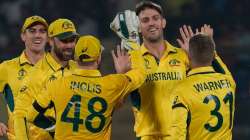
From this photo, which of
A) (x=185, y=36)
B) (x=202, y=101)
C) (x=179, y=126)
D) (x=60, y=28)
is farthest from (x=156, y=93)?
(x=179, y=126)

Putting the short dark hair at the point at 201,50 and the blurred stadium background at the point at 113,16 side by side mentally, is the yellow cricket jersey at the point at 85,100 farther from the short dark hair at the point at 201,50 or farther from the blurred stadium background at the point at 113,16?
the blurred stadium background at the point at 113,16

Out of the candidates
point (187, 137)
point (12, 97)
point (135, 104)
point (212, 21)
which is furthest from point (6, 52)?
point (187, 137)

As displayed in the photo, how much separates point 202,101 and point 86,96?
103 centimetres

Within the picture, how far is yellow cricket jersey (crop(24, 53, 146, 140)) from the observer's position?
714cm

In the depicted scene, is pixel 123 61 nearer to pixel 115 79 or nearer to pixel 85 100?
pixel 115 79

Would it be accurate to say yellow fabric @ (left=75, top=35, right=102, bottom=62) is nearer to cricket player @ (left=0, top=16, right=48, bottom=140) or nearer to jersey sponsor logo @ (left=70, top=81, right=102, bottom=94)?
jersey sponsor logo @ (left=70, top=81, right=102, bottom=94)

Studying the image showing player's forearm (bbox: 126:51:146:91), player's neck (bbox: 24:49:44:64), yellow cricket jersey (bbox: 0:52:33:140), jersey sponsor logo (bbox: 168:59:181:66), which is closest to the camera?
player's forearm (bbox: 126:51:146:91)

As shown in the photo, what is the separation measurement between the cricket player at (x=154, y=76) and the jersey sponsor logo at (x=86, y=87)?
2.83ft

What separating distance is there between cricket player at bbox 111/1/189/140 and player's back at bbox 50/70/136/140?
0.75 metres

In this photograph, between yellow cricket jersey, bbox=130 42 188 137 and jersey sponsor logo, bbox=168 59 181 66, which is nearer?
yellow cricket jersey, bbox=130 42 188 137

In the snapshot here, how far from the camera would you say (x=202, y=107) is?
6.72 meters

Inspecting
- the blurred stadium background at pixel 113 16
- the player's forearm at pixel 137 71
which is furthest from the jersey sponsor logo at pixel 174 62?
the blurred stadium background at pixel 113 16

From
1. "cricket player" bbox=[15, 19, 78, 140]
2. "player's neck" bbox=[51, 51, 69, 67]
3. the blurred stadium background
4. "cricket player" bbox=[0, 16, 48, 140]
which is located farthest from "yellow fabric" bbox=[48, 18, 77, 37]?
the blurred stadium background

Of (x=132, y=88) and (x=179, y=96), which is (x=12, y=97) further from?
(x=179, y=96)
